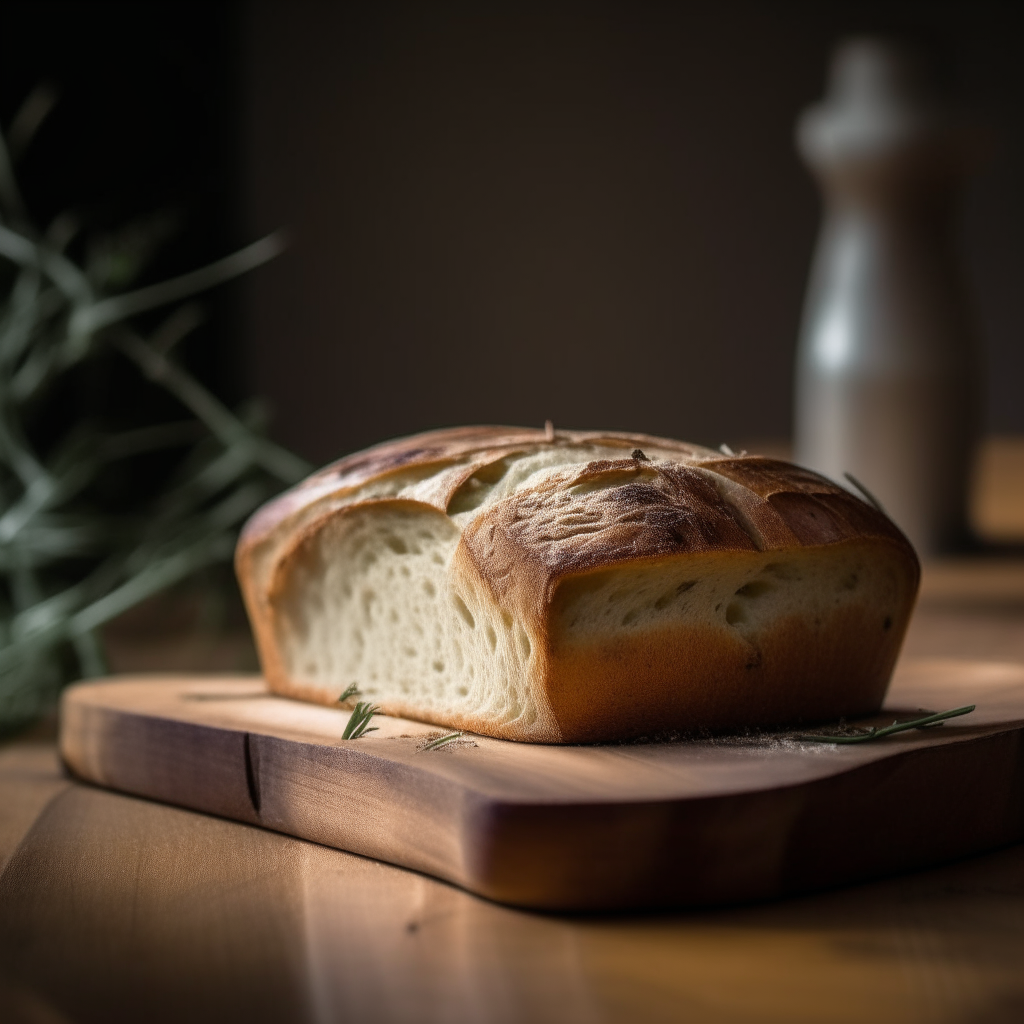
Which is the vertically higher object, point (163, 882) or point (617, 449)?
point (617, 449)

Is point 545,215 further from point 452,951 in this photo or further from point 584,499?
point 452,951

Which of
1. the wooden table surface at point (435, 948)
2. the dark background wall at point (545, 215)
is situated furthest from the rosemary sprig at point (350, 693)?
the dark background wall at point (545, 215)

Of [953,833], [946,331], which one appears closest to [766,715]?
[953,833]

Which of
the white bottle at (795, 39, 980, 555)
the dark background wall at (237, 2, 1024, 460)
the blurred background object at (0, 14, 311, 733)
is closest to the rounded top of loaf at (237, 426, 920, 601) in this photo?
the blurred background object at (0, 14, 311, 733)

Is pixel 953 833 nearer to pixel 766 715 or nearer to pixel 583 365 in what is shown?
pixel 766 715

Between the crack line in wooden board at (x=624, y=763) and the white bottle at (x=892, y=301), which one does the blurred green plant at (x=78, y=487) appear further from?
the white bottle at (x=892, y=301)
